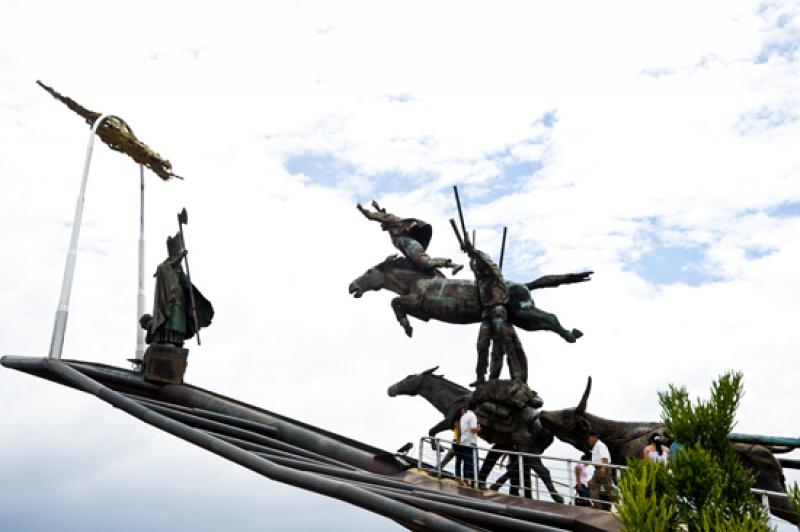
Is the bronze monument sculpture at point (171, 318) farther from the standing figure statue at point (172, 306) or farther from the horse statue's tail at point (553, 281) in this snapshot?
the horse statue's tail at point (553, 281)

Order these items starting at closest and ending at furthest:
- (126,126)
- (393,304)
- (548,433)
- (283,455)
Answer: (283,455), (548,433), (393,304), (126,126)

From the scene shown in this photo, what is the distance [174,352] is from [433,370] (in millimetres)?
5093

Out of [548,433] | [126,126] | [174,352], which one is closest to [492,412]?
[548,433]

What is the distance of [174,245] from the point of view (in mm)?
17219

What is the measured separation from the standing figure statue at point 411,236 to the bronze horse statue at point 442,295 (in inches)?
7.8

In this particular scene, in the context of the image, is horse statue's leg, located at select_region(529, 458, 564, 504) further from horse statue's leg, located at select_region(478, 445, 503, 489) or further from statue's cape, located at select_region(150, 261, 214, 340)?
statue's cape, located at select_region(150, 261, 214, 340)

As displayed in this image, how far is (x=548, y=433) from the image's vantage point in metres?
14.0

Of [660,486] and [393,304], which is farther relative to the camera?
[393,304]

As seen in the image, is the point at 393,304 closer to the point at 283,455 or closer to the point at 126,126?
the point at 283,455

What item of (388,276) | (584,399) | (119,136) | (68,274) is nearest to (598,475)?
(584,399)

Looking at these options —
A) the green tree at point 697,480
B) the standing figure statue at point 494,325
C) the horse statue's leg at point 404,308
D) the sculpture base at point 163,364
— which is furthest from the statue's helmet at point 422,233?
the green tree at point 697,480

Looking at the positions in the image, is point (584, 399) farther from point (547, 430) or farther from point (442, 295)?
point (442, 295)

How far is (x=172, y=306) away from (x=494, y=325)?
6.27 meters

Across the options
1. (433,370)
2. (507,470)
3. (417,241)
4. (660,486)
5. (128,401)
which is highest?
(417,241)
